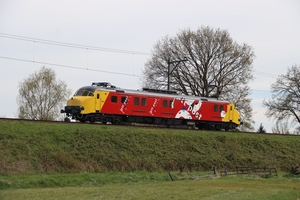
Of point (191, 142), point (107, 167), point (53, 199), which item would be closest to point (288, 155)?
point (191, 142)

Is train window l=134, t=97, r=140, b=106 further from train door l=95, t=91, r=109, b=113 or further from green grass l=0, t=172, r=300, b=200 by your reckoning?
green grass l=0, t=172, r=300, b=200

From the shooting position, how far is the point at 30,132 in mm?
27828

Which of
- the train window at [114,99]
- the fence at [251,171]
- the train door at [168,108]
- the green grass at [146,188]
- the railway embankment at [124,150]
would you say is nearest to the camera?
the green grass at [146,188]

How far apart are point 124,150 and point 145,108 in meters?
8.01

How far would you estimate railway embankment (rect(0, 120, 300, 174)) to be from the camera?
86.4 ft

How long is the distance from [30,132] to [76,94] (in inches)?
354

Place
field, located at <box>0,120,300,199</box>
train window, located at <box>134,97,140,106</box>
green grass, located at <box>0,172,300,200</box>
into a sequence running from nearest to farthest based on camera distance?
green grass, located at <box>0,172,300,200</box> < field, located at <box>0,120,300,199</box> < train window, located at <box>134,97,140,106</box>

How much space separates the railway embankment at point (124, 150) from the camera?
26.3m

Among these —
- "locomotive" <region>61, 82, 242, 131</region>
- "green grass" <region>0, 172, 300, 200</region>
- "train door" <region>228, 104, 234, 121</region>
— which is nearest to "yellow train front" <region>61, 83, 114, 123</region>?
"locomotive" <region>61, 82, 242, 131</region>

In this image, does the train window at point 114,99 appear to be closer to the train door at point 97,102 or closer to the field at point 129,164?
the train door at point 97,102

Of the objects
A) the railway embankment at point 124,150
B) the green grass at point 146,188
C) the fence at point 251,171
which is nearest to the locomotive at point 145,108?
the railway embankment at point 124,150

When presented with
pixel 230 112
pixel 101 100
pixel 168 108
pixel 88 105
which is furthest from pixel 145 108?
pixel 230 112

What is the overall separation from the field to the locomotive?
3226mm

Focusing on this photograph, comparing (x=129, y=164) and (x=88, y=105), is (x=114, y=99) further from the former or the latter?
(x=129, y=164)
